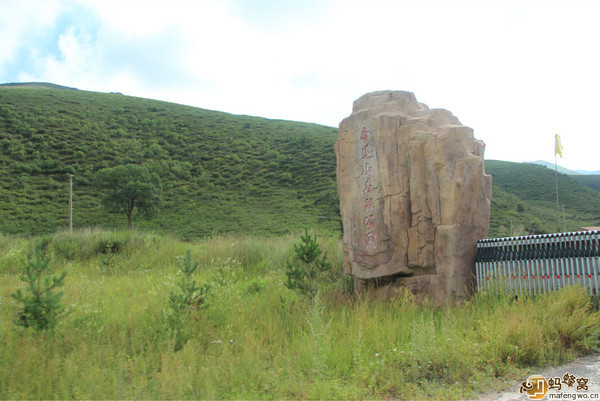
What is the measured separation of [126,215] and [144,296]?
92.9ft

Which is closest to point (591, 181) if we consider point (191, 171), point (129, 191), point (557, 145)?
point (557, 145)

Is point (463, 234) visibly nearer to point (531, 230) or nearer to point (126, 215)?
point (531, 230)

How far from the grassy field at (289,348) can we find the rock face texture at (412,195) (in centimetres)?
73

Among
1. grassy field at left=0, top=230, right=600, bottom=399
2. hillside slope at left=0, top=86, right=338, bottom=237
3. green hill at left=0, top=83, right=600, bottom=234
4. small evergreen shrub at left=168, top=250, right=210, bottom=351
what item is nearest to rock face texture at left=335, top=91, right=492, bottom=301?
grassy field at left=0, top=230, right=600, bottom=399

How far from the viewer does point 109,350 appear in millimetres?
4922

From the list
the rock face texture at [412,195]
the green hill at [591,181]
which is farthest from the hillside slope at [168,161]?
the green hill at [591,181]

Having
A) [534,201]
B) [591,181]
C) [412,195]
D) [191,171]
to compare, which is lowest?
[412,195]

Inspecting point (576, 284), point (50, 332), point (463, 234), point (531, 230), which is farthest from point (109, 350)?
point (531, 230)

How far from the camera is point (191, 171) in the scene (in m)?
43.4

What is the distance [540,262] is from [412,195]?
235cm

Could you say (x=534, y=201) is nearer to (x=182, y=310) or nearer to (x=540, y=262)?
(x=540, y=262)

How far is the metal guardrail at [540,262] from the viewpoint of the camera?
6.39m

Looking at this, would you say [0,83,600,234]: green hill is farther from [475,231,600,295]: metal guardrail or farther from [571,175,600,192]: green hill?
[475,231,600,295]: metal guardrail

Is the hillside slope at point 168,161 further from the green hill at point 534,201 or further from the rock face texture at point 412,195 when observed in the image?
the rock face texture at point 412,195
